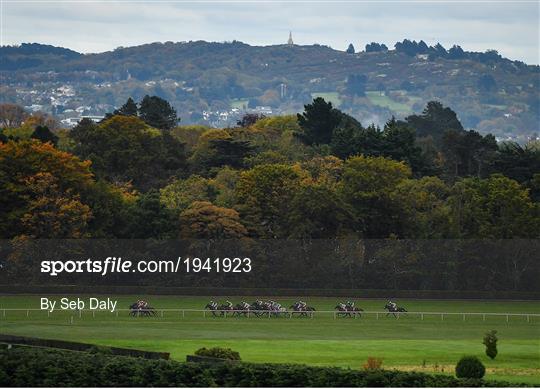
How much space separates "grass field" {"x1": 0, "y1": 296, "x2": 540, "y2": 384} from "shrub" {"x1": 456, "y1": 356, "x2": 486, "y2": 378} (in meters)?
2.89

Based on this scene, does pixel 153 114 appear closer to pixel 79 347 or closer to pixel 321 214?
pixel 321 214

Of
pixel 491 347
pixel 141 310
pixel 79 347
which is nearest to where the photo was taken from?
pixel 79 347

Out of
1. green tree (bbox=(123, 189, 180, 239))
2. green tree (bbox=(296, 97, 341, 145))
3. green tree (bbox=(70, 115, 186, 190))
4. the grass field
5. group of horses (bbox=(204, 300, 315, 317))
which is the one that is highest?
green tree (bbox=(296, 97, 341, 145))

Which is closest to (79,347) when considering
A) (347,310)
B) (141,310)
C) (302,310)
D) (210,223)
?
(141,310)

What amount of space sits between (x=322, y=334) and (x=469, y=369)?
20.5 metres

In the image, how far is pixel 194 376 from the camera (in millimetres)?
49688

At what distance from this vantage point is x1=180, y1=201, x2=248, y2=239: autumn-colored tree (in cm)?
10350

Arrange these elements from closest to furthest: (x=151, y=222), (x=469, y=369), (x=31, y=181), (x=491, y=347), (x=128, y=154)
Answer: (x=469, y=369)
(x=491, y=347)
(x=31, y=181)
(x=151, y=222)
(x=128, y=154)

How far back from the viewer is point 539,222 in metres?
105

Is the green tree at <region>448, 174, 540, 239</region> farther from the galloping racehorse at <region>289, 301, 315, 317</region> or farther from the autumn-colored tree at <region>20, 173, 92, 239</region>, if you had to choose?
the autumn-colored tree at <region>20, 173, 92, 239</region>

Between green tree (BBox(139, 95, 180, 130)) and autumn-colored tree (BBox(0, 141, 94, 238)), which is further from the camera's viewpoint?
green tree (BBox(139, 95, 180, 130))

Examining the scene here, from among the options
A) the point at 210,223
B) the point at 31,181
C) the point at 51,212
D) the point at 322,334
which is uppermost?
the point at 31,181

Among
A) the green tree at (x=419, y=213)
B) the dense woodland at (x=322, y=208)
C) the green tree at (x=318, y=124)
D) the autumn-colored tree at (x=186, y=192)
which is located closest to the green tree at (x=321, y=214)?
the dense woodland at (x=322, y=208)

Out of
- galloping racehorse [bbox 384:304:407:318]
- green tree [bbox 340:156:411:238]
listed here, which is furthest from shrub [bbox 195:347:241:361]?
green tree [bbox 340:156:411:238]
